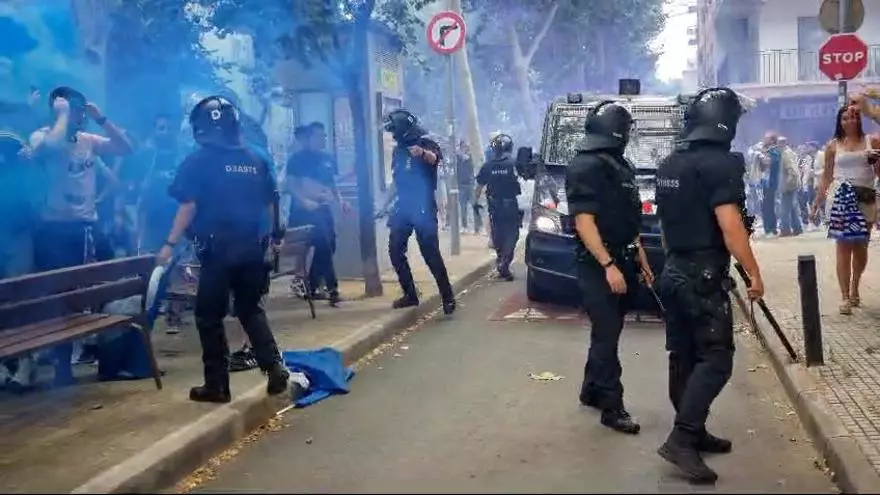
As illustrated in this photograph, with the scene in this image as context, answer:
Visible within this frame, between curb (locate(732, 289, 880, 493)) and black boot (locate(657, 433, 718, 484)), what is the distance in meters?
0.62

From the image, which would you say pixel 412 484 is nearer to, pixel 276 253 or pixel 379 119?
pixel 276 253

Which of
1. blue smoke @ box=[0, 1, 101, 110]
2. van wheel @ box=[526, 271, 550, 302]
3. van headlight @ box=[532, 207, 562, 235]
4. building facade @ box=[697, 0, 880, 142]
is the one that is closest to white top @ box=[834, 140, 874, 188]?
van headlight @ box=[532, 207, 562, 235]

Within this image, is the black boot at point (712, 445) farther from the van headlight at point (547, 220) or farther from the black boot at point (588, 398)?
the van headlight at point (547, 220)

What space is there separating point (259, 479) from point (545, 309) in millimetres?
6059

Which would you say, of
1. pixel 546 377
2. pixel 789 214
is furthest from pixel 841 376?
pixel 789 214

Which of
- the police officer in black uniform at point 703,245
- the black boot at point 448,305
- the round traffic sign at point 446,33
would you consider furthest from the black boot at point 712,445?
the round traffic sign at point 446,33

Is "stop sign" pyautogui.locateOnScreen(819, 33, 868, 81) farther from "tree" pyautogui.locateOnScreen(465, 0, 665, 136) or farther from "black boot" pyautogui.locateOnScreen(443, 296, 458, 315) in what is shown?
"tree" pyautogui.locateOnScreen(465, 0, 665, 136)

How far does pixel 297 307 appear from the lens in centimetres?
1062

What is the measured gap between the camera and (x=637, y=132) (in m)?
11.1

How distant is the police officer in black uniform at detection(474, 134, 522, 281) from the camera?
13414 mm

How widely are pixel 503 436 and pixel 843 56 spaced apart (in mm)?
5964

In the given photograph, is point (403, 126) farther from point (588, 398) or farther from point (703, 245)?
point (703, 245)

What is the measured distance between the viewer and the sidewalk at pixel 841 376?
504 centimetres

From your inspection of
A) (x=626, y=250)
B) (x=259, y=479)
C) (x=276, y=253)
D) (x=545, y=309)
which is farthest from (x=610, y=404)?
(x=545, y=309)
